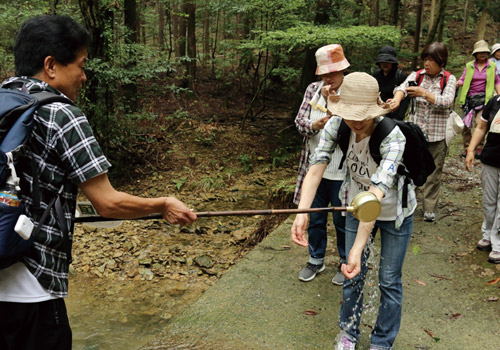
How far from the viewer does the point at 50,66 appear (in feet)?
6.71

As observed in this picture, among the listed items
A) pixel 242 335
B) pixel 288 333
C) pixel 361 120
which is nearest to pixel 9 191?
pixel 361 120

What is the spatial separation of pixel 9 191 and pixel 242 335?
2.42 m

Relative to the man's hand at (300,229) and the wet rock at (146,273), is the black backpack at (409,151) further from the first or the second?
the wet rock at (146,273)

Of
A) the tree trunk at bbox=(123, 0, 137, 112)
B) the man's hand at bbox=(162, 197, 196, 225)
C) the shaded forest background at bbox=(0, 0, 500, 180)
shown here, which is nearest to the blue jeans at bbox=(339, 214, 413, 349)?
the man's hand at bbox=(162, 197, 196, 225)

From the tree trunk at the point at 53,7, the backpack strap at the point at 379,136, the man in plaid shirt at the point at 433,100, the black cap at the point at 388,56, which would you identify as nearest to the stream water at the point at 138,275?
the backpack strap at the point at 379,136

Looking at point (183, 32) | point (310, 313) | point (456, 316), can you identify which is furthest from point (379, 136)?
point (183, 32)

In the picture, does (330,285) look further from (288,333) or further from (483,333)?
(483,333)

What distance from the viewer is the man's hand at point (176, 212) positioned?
2.43m

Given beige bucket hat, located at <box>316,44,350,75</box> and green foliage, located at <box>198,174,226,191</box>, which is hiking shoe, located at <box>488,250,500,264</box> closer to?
beige bucket hat, located at <box>316,44,350,75</box>

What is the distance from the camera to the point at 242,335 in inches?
140

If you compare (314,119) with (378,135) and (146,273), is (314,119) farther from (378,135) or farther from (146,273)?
(146,273)

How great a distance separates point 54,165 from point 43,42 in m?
0.61

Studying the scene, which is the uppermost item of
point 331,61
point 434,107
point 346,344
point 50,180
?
point 331,61

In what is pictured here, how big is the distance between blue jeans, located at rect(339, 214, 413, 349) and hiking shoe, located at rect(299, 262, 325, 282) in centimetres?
118
